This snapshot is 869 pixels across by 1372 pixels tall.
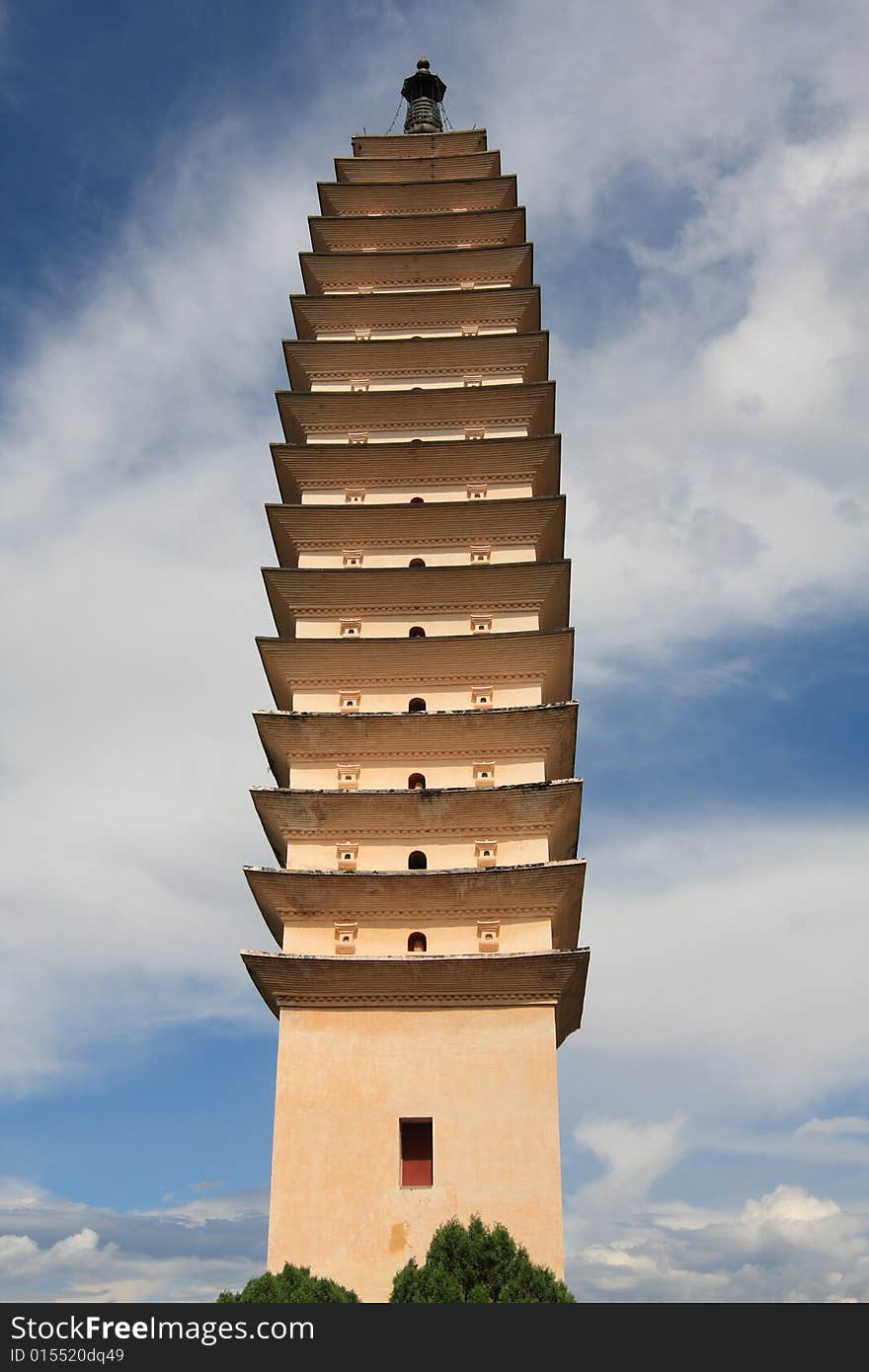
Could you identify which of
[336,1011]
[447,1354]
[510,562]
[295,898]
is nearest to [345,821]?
[295,898]

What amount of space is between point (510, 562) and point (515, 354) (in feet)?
18.8

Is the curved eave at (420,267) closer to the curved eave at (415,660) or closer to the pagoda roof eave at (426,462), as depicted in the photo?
the pagoda roof eave at (426,462)

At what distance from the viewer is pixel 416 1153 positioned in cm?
1778

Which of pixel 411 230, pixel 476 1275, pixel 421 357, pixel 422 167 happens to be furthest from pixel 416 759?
pixel 422 167

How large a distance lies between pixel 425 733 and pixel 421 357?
9.21 metres

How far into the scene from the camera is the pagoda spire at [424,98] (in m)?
35.9

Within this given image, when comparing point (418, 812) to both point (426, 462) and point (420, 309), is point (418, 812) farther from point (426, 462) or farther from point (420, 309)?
point (420, 309)

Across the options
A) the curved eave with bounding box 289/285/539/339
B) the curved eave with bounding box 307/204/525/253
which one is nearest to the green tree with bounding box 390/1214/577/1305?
the curved eave with bounding box 289/285/539/339

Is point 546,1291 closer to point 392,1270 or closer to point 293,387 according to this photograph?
point 392,1270

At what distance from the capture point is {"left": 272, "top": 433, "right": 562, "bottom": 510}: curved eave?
2419cm

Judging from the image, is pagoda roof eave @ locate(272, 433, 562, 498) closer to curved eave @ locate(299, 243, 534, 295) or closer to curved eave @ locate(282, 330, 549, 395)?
curved eave @ locate(282, 330, 549, 395)

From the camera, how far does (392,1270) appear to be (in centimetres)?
1673

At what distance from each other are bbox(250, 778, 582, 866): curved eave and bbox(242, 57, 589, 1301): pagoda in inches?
1.4

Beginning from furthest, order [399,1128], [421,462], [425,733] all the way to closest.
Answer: [421,462] → [425,733] → [399,1128]
